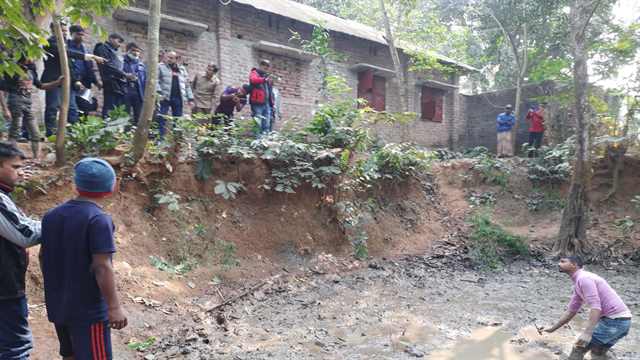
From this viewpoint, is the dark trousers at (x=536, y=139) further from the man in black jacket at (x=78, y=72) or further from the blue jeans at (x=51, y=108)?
the blue jeans at (x=51, y=108)

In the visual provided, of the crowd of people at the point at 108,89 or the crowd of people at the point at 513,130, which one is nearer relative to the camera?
the crowd of people at the point at 108,89

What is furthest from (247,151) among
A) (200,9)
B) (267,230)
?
(200,9)

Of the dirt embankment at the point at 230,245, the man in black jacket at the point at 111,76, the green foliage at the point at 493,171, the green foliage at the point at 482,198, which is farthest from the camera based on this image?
the green foliage at the point at 493,171

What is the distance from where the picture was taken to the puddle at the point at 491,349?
402 cm

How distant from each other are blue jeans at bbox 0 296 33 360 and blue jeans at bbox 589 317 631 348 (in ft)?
13.9

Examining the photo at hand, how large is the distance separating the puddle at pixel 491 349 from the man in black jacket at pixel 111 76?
18.0ft

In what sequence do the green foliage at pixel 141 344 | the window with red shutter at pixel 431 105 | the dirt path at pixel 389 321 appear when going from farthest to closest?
the window with red shutter at pixel 431 105 → the dirt path at pixel 389 321 → the green foliage at pixel 141 344

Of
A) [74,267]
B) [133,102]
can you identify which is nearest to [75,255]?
[74,267]

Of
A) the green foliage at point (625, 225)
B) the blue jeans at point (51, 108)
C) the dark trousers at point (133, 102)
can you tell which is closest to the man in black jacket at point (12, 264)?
the blue jeans at point (51, 108)

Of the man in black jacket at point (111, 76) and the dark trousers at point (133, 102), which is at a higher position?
the man in black jacket at point (111, 76)

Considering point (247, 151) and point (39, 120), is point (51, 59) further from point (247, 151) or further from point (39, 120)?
point (247, 151)

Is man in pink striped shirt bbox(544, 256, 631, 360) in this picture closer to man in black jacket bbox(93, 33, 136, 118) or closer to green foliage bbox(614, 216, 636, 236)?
green foliage bbox(614, 216, 636, 236)

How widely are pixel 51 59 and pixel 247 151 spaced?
2730 millimetres

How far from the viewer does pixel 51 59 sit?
5.42m
